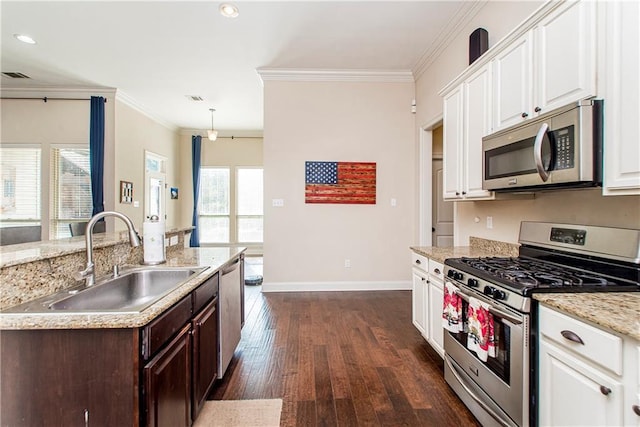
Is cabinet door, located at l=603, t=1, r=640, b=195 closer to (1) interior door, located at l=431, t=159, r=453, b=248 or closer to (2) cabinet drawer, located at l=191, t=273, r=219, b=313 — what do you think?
(2) cabinet drawer, located at l=191, t=273, r=219, b=313

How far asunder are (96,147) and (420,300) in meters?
5.54

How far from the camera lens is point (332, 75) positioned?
4.29 metres

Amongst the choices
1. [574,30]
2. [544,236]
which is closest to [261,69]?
[574,30]

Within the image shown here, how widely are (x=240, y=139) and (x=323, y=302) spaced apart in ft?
17.4

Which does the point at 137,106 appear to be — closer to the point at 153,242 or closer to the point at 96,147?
the point at 96,147

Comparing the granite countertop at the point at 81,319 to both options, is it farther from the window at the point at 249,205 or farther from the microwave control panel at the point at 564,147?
the window at the point at 249,205

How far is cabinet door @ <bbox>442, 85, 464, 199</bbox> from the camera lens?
2.49m

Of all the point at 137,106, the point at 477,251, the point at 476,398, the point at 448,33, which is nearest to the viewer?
the point at 476,398

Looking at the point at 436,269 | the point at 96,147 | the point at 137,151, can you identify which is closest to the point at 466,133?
the point at 436,269

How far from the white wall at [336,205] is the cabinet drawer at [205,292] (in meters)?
2.32

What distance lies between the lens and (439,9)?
2916 millimetres

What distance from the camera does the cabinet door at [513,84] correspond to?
5.75ft

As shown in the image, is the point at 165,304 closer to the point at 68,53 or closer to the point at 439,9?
the point at 439,9

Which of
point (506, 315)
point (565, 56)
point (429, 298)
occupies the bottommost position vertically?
point (429, 298)
